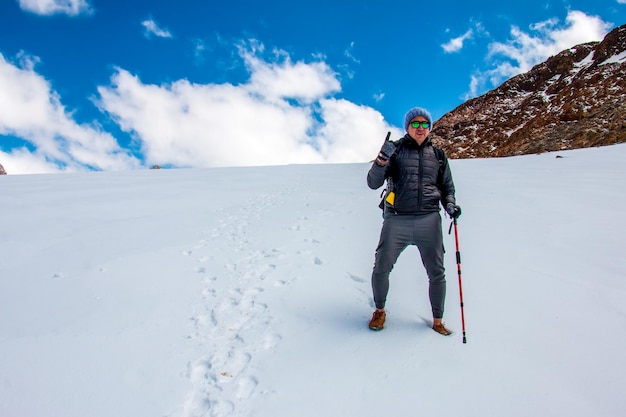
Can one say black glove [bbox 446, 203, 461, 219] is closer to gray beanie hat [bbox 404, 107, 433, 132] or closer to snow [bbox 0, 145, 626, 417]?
gray beanie hat [bbox 404, 107, 433, 132]

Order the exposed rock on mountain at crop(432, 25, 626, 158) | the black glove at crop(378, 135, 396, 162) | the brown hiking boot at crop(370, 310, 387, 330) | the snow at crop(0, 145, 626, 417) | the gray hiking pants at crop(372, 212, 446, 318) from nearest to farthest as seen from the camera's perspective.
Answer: the snow at crop(0, 145, 626, 417), the black glove at crop(378, 135, 396, 162), the gray hiking pants at crop(372, 212, 446, 318), the brown hiking boot at crop(370, 310, 387, 330), the exposed rock on mountain at crop(432, 25, 626, 158)

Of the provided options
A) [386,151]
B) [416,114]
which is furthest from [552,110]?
[386,151]

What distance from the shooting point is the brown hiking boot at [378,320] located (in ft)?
11.4

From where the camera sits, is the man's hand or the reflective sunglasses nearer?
the man's hand

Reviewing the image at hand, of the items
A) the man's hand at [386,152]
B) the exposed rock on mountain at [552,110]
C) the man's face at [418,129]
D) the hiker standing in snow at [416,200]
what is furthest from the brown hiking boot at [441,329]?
the exposed rock on mountain at [552,110]

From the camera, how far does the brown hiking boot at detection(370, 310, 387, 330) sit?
3.48 meters

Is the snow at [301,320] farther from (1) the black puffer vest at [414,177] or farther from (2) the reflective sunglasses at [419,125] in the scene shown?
(2) the reflective sunglasses at [419,125]

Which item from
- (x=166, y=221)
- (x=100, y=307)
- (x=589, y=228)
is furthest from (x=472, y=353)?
(x=166, y=221)

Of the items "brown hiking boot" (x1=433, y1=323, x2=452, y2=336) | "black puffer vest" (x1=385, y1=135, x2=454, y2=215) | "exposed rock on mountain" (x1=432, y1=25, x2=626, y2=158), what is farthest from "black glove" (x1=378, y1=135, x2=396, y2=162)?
"exposed rock on mountain" (x1=432, y1=25, x2=626, y2=158)

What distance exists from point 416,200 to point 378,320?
1.27 metres

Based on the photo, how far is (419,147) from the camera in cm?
332

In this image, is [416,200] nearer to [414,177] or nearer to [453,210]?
[414,177]

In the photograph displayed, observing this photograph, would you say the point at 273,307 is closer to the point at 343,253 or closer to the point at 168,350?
the point at 168,350

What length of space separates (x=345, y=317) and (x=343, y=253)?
2.05 metres
